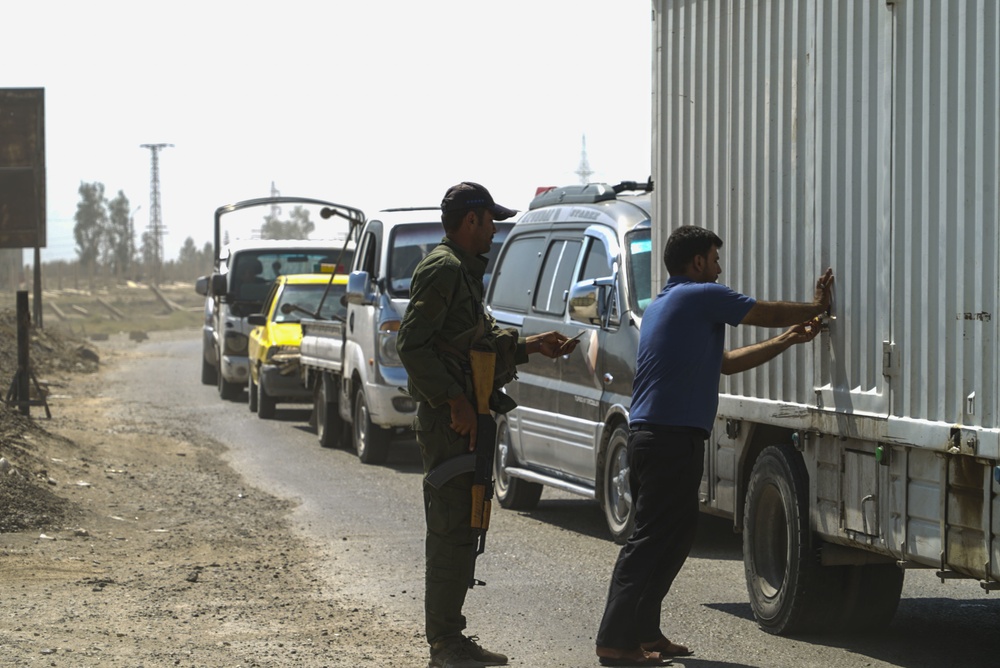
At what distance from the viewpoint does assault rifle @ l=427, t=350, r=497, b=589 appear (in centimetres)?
A: 627

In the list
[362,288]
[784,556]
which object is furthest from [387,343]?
[784,556]

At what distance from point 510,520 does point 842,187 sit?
212 inches

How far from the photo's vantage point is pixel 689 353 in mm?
6555

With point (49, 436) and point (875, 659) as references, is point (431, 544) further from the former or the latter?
point (49, 436)

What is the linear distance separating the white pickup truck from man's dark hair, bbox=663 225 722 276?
757 centimetres

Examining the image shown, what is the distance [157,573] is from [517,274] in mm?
3816

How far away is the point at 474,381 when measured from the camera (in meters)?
6.35

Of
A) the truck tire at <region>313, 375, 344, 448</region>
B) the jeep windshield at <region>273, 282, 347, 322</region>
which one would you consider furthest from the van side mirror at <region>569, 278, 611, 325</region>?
the jeep windshield at <region>273, 282, 347, 322</region>

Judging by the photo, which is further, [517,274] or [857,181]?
[517,274]

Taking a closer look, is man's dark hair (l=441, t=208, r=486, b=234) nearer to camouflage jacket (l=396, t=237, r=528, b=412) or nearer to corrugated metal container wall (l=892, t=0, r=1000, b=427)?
camouflage jacket (l=396, t=237, r=528, b=412)

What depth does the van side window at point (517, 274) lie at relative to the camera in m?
11.4

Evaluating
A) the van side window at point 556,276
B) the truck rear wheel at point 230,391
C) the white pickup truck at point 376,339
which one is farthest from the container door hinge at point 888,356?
the truck rear wheel at point 230,391

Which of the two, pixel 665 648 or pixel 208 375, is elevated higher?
pixel 665 648

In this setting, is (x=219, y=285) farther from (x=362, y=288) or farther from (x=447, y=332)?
(x=447, y=332)
